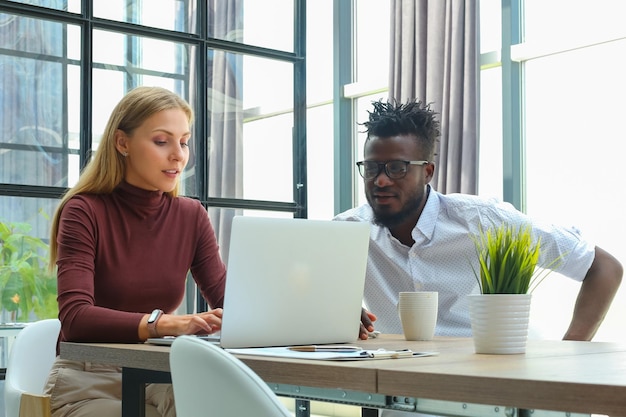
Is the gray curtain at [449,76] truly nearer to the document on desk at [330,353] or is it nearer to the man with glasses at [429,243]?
the man with glasses at [429,243]

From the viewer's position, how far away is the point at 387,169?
2.70 meters

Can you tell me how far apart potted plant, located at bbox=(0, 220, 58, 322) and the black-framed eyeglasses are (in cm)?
164

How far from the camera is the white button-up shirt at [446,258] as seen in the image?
264cm

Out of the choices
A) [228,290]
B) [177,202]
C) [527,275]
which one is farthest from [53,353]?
[527,275]

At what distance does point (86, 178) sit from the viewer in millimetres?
2264

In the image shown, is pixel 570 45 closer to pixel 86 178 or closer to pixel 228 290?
pixel 86 178

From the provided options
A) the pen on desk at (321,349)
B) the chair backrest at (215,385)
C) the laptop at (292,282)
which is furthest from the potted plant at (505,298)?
the chair backrest at (215,385)

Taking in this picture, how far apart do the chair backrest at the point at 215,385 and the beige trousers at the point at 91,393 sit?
2.62 feet

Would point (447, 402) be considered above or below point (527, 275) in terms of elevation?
below

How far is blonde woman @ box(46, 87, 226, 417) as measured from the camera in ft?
6.49

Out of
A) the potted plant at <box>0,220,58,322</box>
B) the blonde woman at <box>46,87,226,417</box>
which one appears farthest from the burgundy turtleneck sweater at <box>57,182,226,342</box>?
the potted plant at <box>0,220,58,322</box>

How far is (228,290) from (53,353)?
44.6 inches

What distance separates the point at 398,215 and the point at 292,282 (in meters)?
0.97

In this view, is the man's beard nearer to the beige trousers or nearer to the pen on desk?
the beige trousers
